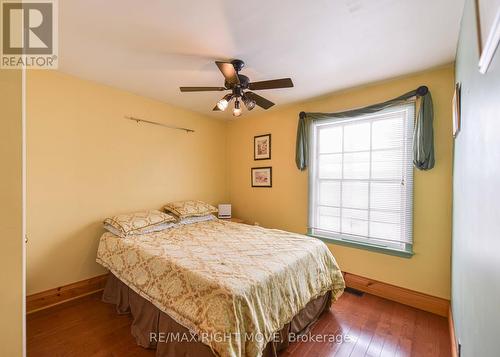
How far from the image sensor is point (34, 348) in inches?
68.0

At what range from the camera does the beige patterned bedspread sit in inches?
51.7

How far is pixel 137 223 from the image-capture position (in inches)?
99.8

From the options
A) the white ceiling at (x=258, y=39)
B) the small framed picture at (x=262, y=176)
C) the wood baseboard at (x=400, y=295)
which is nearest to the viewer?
the white ceiling at (x=258, y=39)

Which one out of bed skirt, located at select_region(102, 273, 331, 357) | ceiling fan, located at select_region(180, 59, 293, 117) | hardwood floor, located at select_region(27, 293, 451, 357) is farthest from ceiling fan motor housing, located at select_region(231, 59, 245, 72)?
hardwood floor, located at select_region(27, 293, 451, 357)

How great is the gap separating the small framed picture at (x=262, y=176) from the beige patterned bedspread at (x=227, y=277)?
128 centimetres

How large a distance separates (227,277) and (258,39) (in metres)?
1.88

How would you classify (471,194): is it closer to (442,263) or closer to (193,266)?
(442,263)

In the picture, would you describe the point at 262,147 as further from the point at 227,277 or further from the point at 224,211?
the point at 227,277

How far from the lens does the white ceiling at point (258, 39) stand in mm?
1479

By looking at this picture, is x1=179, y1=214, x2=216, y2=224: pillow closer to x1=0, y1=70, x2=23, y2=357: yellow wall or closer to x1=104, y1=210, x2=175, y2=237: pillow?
x1=104, y1=210, x2=175, y2=237: pillow

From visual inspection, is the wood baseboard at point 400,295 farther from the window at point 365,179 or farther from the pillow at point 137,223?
the pillow at point 137,223

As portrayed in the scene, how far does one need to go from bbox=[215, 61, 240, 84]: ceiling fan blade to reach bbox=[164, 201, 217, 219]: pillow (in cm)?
191

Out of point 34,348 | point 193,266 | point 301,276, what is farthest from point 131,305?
point 301,276

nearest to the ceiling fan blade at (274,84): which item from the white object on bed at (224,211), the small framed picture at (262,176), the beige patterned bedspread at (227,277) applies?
the beige patterned bedspread at (227,277)
